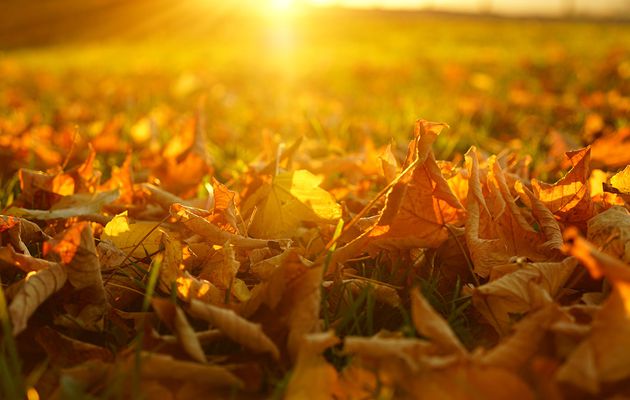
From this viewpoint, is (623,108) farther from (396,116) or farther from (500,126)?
(396,116)

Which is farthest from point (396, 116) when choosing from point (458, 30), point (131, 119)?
point (458, 30)

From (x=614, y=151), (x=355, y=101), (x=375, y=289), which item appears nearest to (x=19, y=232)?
(x=375, y=289)

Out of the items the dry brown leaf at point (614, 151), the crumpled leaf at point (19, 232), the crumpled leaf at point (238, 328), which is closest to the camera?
the crumpled leaf at point (238, 328)

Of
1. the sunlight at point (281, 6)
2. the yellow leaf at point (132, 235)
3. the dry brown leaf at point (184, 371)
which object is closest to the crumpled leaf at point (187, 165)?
the yellow leaf at point (132, 235)

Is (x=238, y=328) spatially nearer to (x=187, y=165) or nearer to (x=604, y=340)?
(x=604, y=340)

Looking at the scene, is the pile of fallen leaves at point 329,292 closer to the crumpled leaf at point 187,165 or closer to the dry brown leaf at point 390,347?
the dry brown leaf at point 390,347
